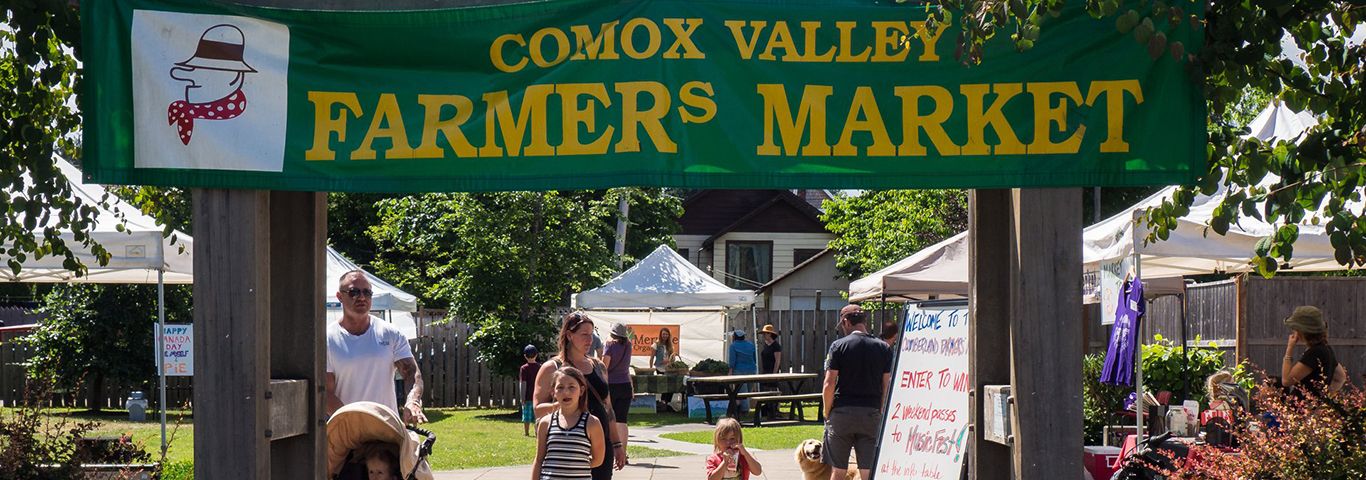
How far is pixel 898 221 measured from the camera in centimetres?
3028

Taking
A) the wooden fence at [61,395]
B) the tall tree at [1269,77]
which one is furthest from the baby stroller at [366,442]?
the wooden fence at [61,395]

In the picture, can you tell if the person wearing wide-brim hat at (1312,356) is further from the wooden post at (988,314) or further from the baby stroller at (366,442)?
the baby stroller at (366,442)

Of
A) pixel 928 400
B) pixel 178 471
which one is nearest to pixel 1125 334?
pixel 928 400

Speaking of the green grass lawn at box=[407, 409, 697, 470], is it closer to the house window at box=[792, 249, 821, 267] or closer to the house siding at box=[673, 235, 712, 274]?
the house window at box=[792, 249, 821, 267]

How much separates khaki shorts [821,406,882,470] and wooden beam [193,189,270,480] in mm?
5018

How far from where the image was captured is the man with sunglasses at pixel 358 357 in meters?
6.98

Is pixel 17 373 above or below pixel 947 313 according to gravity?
below

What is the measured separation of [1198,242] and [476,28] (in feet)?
20.5

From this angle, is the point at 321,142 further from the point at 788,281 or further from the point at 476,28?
the point at 788,281

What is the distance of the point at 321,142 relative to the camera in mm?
4871

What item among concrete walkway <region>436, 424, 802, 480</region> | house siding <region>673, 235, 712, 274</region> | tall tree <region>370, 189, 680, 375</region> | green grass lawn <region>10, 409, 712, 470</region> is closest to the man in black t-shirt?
concrete walkway <region>436, 424, 802, 480</region>

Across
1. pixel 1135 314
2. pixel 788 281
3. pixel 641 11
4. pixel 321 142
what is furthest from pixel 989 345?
pixel 788 281

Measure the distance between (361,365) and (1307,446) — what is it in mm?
4607

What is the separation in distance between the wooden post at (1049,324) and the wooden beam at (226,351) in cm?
281
